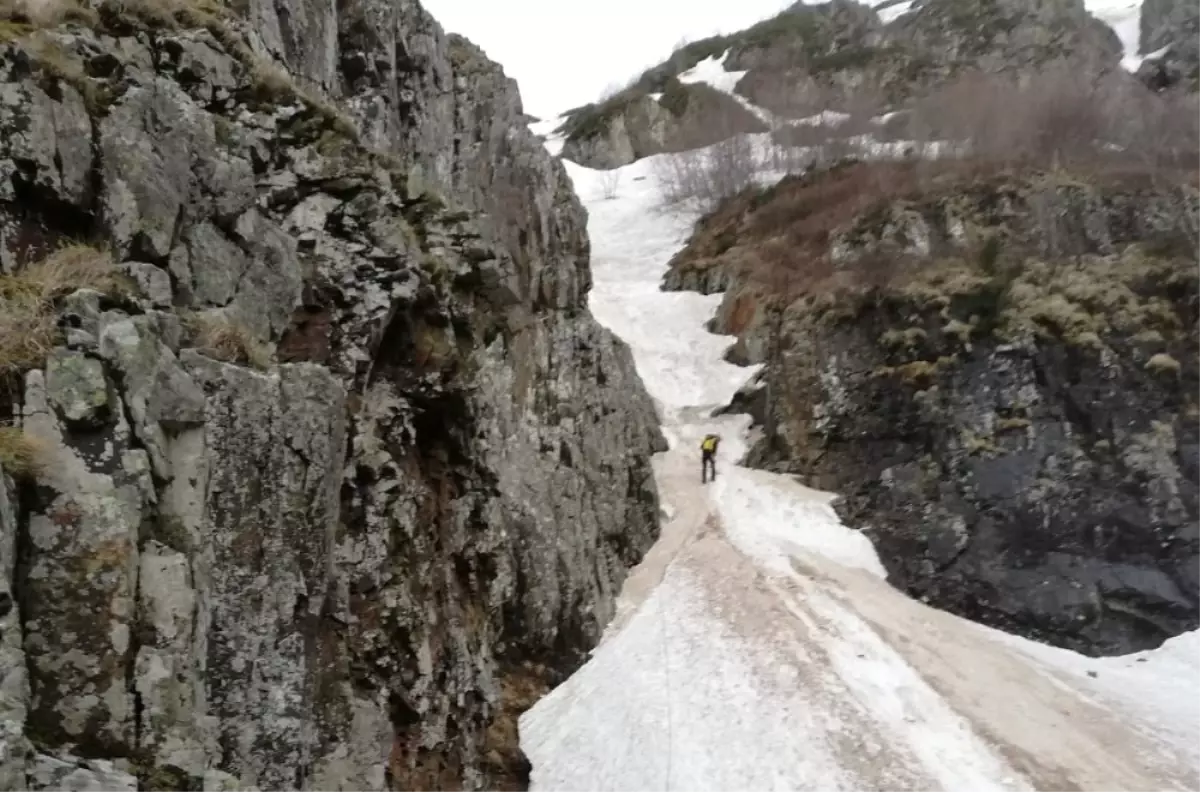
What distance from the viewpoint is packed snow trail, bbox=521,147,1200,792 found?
43.8ft

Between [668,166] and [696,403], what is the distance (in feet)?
118

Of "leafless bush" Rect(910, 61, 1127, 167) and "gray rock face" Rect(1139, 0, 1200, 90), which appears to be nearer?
"leafless bush" Rect(910, 61, 1127, 167)

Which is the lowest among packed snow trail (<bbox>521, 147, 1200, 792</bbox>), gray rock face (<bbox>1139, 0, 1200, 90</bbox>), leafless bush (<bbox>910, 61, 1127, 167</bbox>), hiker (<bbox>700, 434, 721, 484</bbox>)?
packed snow trail (<bbox>521, 147, 1200, 792</bbox>)

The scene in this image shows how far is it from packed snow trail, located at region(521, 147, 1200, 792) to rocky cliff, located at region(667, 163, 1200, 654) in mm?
1512

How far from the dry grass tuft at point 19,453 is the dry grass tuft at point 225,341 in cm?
234

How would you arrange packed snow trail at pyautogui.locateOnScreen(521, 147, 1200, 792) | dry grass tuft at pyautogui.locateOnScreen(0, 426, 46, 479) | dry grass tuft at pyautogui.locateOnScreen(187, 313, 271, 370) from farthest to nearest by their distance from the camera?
packed snow trail at pyautogui.locateOnScreen(521, 147, 1200, 792), dry grass tuft at pyautogui.locateOnScreen(187, 313, 271, 370), dry grass tuft at pyautogui.locateOnScreen(0, 426, 46, 479)

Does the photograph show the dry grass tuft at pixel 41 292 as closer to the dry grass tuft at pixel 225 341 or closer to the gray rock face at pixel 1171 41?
the dry grass tuft at pixel 225 341

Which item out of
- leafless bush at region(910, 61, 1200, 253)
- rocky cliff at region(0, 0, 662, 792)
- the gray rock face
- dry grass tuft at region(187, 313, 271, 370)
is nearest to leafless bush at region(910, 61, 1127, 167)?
leafless bush at region(910, 61, 1200, 253)

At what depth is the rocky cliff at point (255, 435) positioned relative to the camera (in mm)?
4977

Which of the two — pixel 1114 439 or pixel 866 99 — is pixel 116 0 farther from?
pixel 866 99

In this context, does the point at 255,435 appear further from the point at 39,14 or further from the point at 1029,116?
the point at 1029,116

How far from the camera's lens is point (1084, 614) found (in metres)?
19.0

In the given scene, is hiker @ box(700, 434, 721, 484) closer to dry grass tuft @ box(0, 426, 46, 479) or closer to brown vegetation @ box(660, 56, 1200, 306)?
brown vegetation @ box(660, 56, 1200, 306)

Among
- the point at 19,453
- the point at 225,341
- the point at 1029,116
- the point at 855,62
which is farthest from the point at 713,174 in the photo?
the point at 19,453
